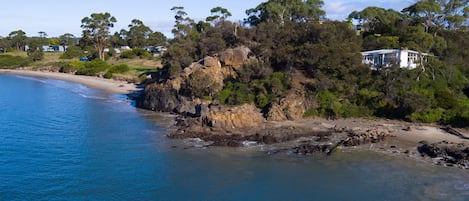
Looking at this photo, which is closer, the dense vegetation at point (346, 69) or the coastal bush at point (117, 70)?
the dense vegetation at point (346, 69)

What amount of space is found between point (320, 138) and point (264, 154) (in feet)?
19.9

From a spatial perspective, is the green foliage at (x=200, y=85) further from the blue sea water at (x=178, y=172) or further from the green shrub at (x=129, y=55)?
the green shrub at (x=129, y=55)

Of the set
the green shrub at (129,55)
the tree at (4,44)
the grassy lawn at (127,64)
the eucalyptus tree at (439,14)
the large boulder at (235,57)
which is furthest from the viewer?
the tree at (4,44)

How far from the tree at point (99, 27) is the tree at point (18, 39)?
182 ft

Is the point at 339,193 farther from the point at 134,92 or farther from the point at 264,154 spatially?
the point at 134,92

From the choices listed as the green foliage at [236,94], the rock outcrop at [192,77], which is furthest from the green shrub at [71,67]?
the green foliage at [236,94]

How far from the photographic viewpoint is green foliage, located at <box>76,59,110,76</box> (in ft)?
287

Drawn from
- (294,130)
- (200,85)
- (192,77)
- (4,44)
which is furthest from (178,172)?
(4,44)

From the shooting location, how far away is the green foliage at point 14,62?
111 meters

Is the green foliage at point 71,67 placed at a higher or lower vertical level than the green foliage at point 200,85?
higher

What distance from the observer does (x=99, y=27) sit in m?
102

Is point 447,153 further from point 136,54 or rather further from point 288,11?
point 136,54

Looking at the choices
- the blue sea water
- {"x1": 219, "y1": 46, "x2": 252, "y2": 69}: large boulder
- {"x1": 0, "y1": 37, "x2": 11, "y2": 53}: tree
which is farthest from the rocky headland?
{"x1": 0, "y1": 37, "x2": 11, "y2": 53}: tree

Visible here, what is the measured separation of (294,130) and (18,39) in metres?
132
